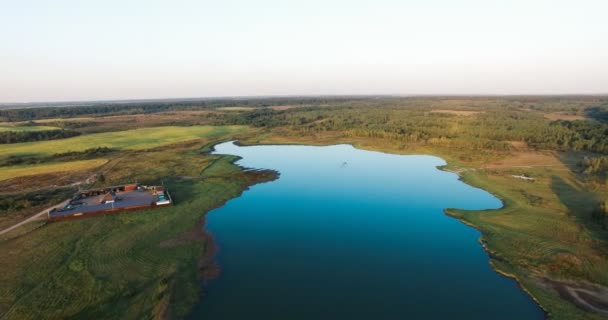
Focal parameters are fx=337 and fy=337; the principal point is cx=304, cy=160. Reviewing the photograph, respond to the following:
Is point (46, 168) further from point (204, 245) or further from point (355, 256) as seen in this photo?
point (355, 256)

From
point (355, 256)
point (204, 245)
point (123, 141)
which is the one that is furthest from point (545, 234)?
point (123, 141)

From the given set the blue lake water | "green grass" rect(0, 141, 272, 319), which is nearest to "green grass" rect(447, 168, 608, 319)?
the blue lake water

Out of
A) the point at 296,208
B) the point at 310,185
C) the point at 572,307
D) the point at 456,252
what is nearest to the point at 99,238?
the point at 296,208

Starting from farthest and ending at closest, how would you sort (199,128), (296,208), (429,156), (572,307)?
1. (199,128)
2. (429,156)
3. (296,208)
4. (572,307)

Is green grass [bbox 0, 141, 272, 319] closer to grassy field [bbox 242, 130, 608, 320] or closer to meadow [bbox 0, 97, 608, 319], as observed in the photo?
meadow [bbox 0, 97, 608, 319]

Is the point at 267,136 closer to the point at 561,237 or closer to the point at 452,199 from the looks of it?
the point at 452,199

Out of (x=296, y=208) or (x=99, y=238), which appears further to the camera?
(x=296, y=208)

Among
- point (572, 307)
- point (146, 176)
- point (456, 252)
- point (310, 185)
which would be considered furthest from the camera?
point (146, 176)
